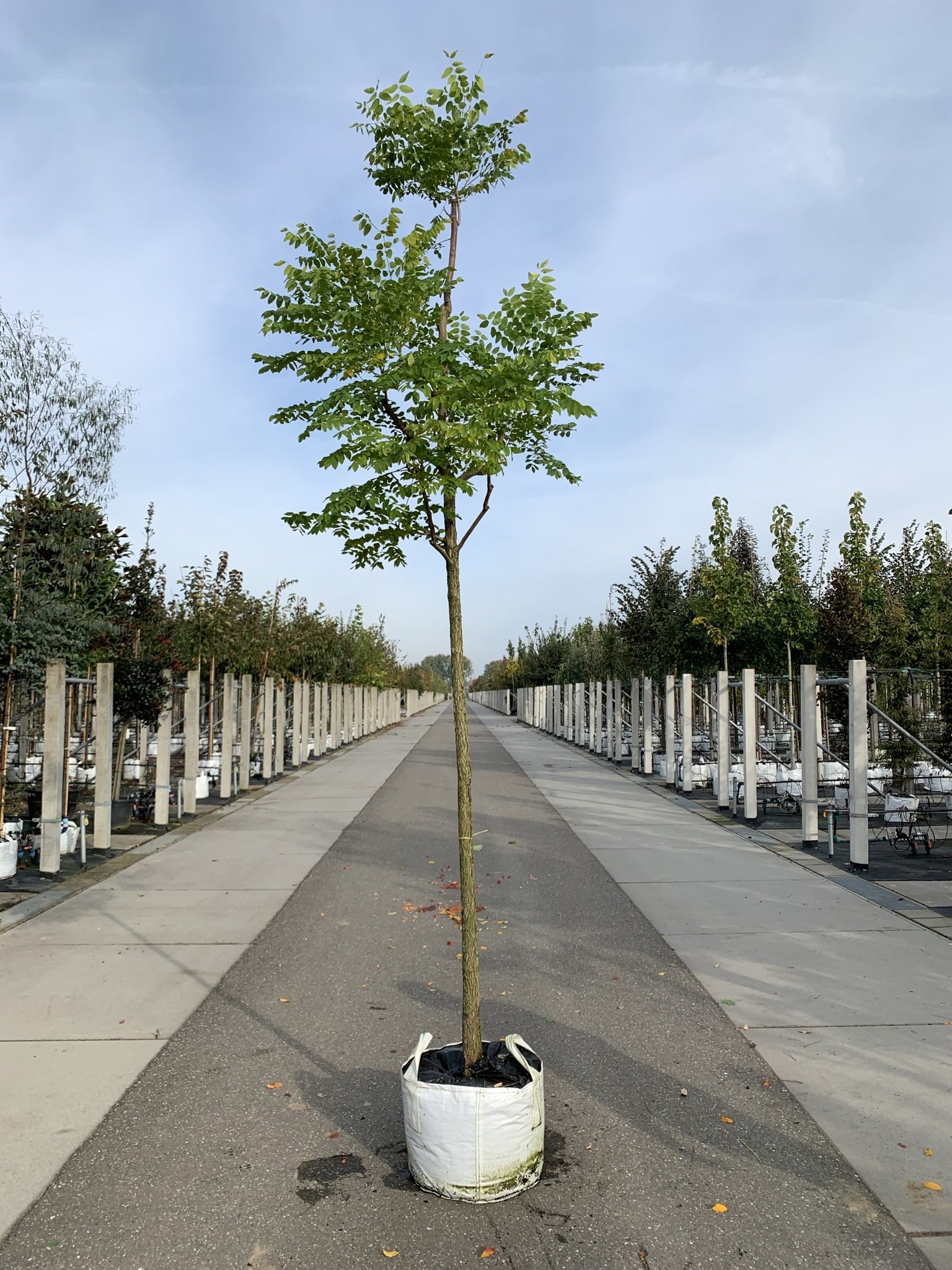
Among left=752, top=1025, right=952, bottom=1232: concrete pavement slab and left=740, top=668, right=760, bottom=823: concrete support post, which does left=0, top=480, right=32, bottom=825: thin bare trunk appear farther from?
left=740, top=668, right=760, bottom=823: concrete support post

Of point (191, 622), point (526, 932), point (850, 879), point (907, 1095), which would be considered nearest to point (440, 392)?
point (907, 1095)

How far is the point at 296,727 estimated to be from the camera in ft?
73.5

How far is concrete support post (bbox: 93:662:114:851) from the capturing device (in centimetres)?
1003

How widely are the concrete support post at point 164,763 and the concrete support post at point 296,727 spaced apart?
9.35 m

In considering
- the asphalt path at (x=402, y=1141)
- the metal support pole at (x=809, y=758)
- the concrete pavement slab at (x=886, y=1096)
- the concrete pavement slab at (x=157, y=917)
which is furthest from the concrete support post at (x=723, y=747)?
the concrete pavement slab at (x=886, y=1096)

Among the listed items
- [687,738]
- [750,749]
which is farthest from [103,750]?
[687,738]

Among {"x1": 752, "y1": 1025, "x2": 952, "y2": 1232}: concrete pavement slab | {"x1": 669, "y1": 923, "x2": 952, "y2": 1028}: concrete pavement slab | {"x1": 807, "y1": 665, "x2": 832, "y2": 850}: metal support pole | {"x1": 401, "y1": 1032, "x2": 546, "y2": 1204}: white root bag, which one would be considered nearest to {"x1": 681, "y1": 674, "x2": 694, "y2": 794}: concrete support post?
{"x1": 807, "y1": 665, "x2": 832, "y2": 850}: metal support pole

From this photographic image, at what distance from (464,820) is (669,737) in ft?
45.7

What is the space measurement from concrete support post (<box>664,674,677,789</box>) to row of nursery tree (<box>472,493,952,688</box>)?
3.08 m

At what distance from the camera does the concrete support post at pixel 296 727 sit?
22.0 metres

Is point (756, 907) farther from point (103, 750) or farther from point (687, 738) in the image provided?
point (687, 738)

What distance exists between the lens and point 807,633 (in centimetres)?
2147

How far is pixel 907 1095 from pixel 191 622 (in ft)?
55.7

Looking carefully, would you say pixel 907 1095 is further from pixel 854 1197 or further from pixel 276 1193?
pixel 276 1193
